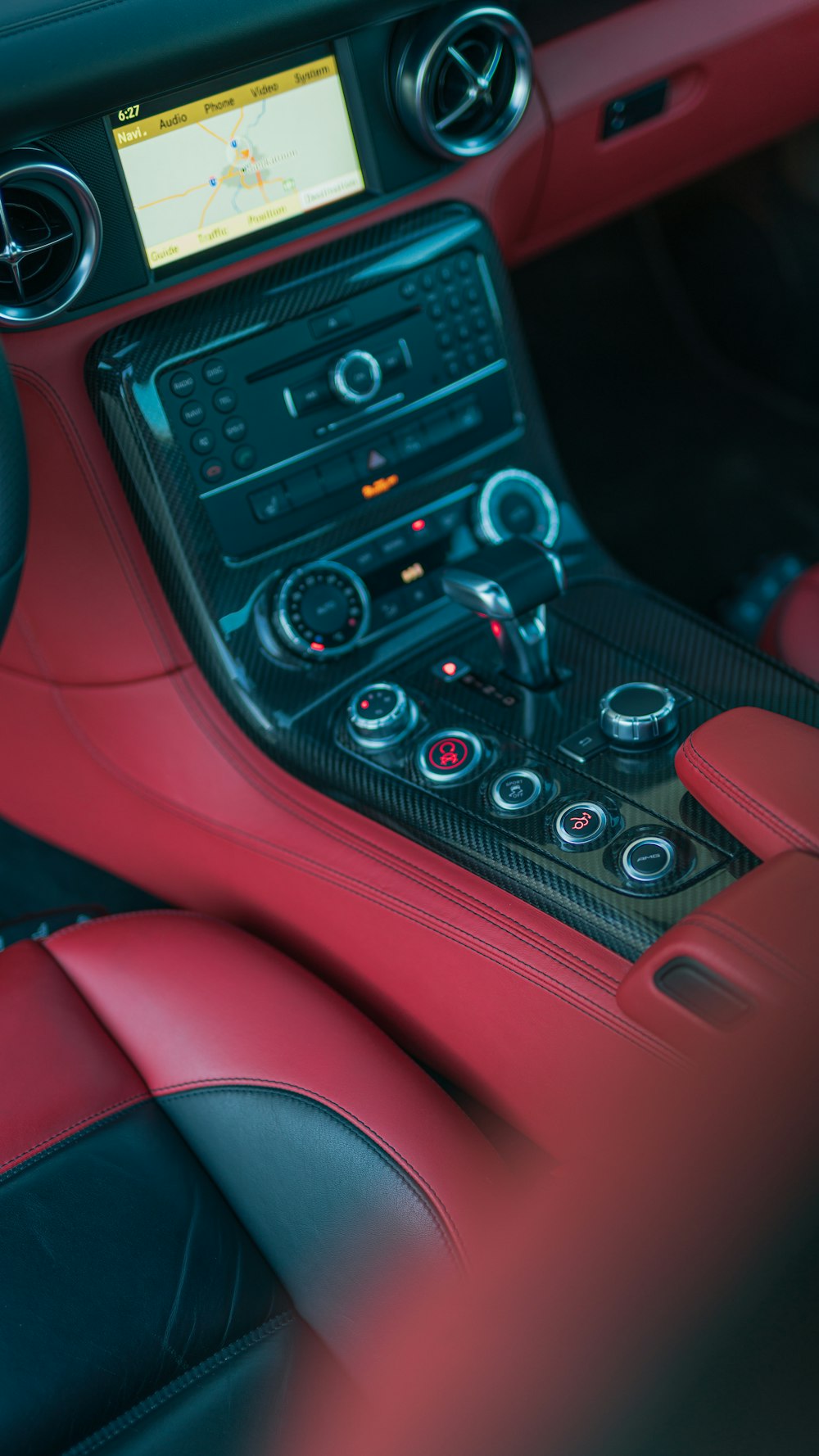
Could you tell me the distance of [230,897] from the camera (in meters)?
1.25

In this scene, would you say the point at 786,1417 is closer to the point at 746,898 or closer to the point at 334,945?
the point at 746,898

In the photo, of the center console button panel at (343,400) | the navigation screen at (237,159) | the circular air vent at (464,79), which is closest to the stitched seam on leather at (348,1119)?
the center console button panel at (343,400)

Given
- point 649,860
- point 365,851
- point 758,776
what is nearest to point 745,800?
point 758,776

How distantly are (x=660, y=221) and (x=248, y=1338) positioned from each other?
2.09 m

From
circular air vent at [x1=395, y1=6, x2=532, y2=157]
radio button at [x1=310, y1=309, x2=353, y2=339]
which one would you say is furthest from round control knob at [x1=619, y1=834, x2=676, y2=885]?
circular air vent at [x1=395, y1=6, x2=532, y2=157]

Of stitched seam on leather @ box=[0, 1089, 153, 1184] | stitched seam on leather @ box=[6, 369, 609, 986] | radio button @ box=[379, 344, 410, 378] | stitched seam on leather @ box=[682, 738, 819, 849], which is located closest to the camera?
stitched seam on leather @ box=[682, 738, 819, 849]

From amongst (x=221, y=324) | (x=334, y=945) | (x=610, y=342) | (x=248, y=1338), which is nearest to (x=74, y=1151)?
(x=248, y=1338)

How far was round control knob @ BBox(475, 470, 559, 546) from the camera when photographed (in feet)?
4.20

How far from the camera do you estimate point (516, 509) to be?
1.29m

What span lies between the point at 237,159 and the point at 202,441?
25 cm

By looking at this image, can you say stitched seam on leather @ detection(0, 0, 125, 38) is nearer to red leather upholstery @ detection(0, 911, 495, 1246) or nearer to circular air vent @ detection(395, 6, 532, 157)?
circular air vent @ detection(395, 6, 532, 157)

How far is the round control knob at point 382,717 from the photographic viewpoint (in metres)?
1.13

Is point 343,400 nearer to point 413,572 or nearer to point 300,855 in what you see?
point 413,572

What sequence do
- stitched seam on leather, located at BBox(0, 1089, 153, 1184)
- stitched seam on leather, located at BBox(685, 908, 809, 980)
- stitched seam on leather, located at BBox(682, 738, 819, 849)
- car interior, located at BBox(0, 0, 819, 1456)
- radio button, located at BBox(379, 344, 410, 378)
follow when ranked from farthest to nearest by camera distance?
radio button, located at BBox(379, 344, 410, 378), stitched seam on leather, located at BBox(0, 1089, 153, 1184), stitched seam on leather, located at BBox(682, 738, 819, 849), stitched seam on leather, located at BBox(685, 908, 809, 980), car interior, located at BBox(0, 0, 819, 1456)
